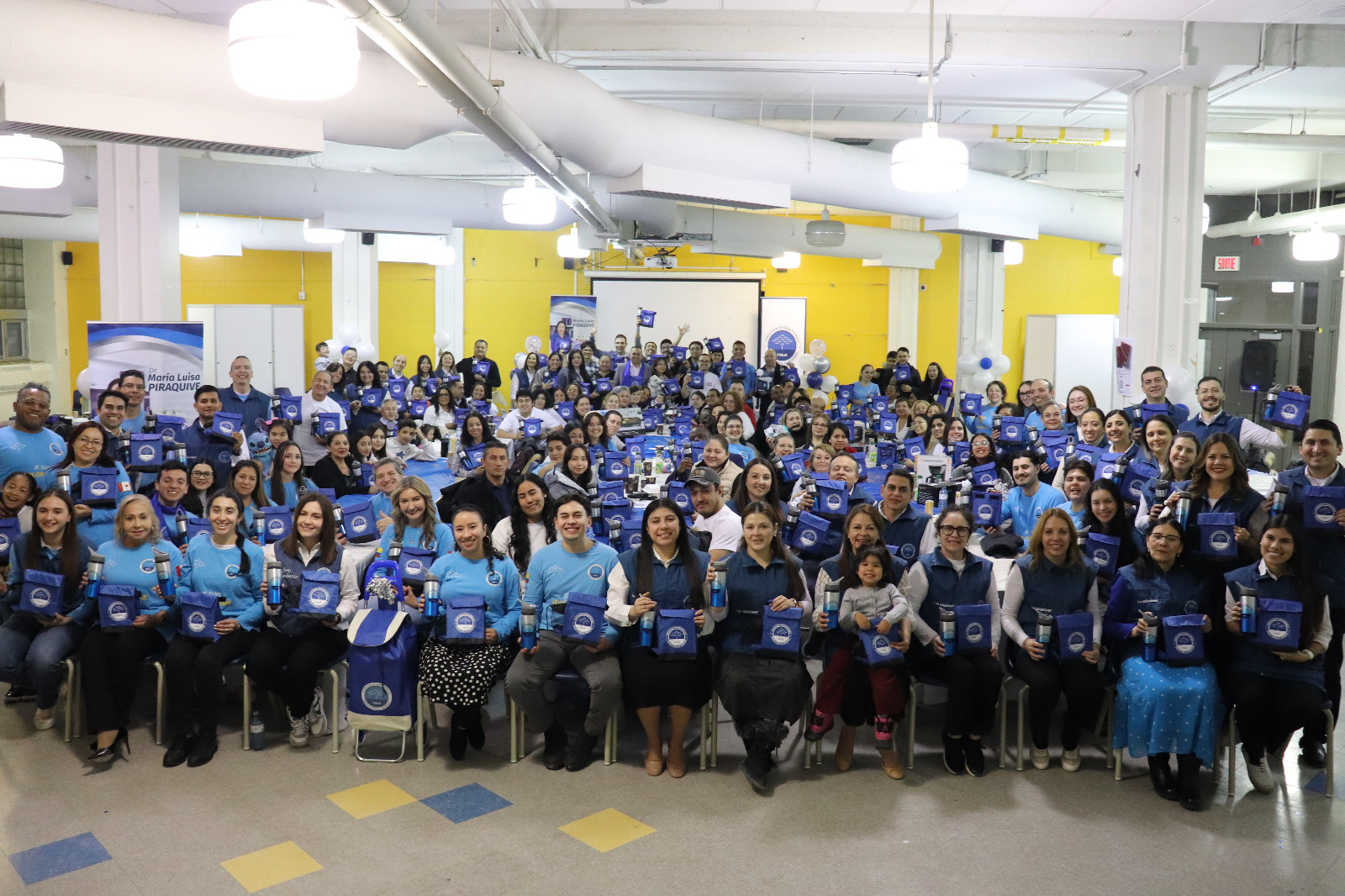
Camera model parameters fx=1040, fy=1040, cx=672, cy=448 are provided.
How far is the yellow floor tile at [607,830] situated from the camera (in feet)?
13.0

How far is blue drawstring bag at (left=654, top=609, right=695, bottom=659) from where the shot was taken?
14.6ft

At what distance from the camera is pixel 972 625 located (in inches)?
179

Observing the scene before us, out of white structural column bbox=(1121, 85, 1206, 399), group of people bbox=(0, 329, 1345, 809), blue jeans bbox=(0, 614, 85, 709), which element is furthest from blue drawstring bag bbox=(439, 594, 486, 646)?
white structural column bbox=(1121, 85, 1206, 399)

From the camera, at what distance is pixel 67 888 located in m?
3.58

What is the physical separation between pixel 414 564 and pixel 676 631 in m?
1.23

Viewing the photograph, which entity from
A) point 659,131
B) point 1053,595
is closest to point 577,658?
point 1053,595

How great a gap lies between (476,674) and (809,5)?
199 inches

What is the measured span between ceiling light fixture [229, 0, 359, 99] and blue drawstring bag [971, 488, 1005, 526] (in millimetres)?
3983

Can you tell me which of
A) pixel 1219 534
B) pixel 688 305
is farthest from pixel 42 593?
pixel 688 305

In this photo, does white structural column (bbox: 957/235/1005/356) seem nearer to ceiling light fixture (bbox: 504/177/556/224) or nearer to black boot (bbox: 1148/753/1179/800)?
ceiling light fixture (bbox: 504/177/556/224)

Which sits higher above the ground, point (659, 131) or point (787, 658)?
point (659, 131)

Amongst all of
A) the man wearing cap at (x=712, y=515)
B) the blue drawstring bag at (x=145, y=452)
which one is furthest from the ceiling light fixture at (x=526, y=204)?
the man wearing cap at (x=712, y=515)

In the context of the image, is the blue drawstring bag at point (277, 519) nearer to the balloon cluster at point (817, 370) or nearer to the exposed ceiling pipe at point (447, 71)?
the exposed ceiling pipe at point (447, 71)

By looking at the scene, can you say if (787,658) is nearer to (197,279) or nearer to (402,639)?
(402,639)
